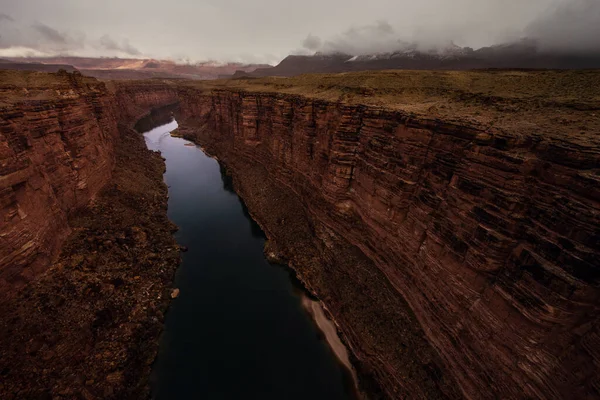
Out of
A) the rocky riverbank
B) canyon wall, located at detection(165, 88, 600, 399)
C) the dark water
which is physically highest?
canyon wall, located at detection(165, 88, 600, 399)

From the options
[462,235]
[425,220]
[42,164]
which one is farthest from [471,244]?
[42,164]

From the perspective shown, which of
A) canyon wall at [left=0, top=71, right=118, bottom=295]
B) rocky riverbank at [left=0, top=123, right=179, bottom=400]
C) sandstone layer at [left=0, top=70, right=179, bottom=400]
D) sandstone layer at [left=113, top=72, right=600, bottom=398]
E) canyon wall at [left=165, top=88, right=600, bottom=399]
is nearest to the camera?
canyon wall at [left=165, top=88, right=600, bottom=399]

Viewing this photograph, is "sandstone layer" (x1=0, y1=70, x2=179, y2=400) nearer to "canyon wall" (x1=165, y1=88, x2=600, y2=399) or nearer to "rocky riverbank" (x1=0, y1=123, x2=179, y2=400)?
"rocky riverbank" (x1=0, y1=123, x2=179, y2=400)

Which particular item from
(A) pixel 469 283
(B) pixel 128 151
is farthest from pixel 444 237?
(B) pixel 128 151

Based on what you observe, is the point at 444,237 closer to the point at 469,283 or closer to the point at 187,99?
the point at 469,283

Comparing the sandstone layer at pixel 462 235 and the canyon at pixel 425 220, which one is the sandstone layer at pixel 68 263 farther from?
the sandstone layer at pixel 462 235

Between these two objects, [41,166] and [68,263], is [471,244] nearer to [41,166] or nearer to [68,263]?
[68,263]

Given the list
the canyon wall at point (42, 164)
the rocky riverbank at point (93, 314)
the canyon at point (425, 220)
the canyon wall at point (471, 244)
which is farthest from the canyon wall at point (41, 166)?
the canyon wall at point (471, 244)

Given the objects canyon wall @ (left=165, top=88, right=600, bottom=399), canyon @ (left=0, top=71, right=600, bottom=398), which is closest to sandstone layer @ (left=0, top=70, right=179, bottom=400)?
canyon @ (left=0, top=71, right=600, bottom=398)
